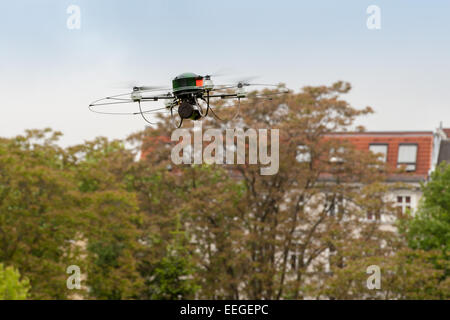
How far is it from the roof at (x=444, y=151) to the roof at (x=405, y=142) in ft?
14.0

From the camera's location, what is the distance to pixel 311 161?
45.8 m

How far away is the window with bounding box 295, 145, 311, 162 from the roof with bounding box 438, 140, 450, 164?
29671 millimetres

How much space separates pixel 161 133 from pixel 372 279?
50.4 feet

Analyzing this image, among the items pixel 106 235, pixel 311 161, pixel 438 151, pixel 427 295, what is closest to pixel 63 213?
pixel 106 235

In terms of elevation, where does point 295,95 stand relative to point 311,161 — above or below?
above

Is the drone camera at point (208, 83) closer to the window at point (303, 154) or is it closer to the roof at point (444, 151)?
the window at point (303, 154)

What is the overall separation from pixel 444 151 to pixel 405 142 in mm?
6323

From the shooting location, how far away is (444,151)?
2928 inches

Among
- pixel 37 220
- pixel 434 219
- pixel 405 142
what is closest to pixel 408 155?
pixel 405 142

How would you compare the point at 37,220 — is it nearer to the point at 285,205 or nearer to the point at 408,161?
the point at 285,205

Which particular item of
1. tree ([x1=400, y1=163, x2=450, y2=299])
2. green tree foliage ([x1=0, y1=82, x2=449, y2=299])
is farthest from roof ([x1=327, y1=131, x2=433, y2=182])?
green tree foliage ([x1=0, y1=82, x2=449, y2=299])
